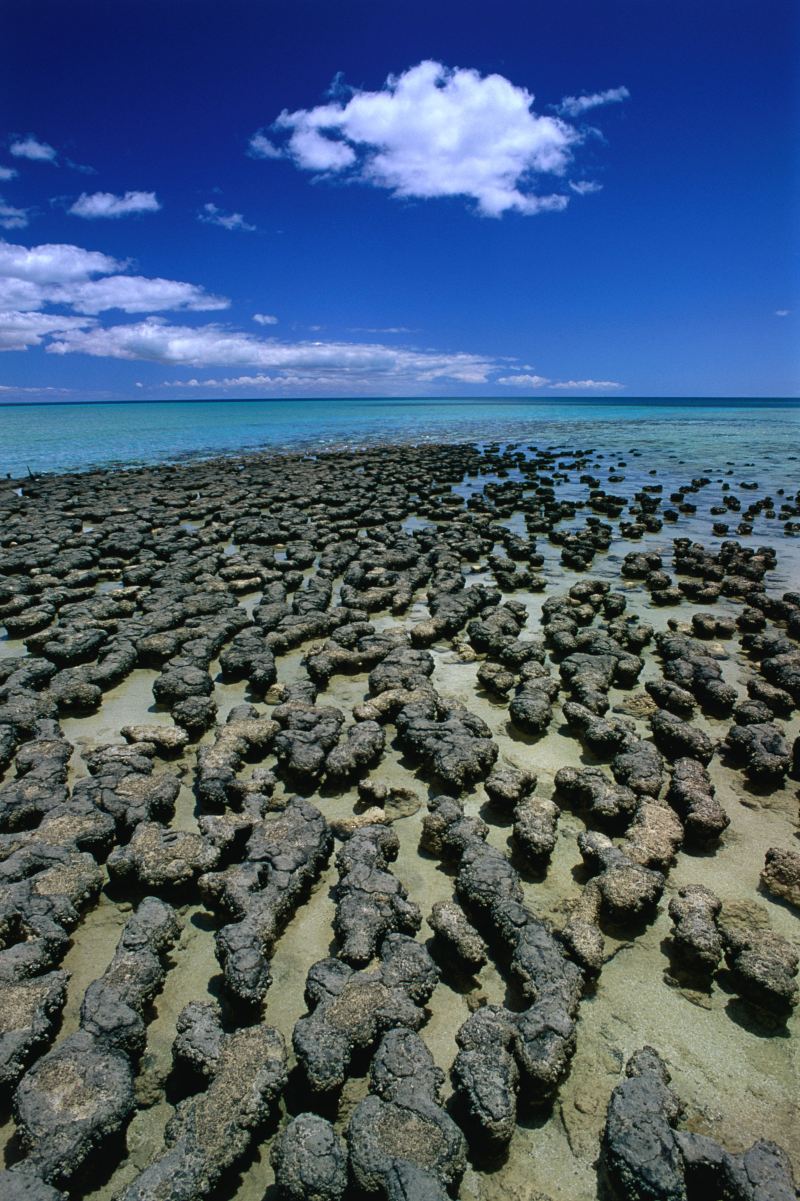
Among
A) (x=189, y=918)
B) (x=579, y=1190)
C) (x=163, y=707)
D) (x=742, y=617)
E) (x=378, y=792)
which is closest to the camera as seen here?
(x=579, y=1190)

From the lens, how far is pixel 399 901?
395 cm

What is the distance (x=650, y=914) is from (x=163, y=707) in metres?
Answer: 5.20

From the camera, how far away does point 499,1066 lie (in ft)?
9.64

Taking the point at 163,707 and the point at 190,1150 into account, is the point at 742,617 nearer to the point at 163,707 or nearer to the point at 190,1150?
the point at 163,707

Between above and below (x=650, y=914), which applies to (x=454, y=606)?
above

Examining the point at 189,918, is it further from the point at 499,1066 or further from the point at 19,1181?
the point at 499,1066

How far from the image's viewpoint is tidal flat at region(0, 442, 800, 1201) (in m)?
2.76

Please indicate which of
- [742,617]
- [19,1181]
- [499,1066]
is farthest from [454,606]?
[19,1181]

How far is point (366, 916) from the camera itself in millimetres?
3822

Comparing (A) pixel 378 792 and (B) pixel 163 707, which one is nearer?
(A) pixel 378 792

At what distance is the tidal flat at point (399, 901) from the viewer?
9.04 ft

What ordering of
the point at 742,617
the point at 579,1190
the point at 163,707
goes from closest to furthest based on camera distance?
the point at 579,1190 → the point at 163,707 → the point at 742,617

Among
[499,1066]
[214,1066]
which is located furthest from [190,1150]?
[499,1066]

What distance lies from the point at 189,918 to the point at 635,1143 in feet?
9.31
